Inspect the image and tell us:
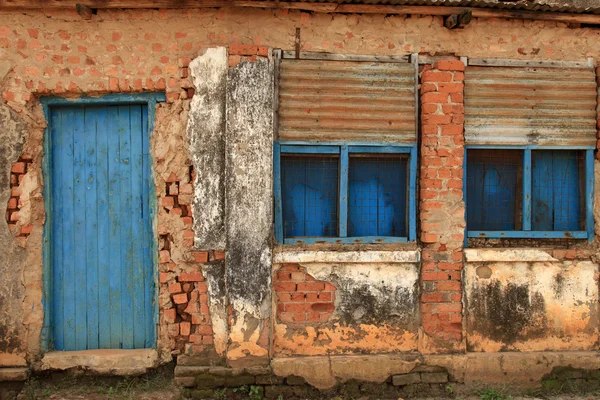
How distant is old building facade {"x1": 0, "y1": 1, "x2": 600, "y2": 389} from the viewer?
394 centimetres

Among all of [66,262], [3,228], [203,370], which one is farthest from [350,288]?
[3,228]

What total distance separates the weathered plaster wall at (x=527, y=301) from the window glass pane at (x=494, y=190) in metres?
0.33

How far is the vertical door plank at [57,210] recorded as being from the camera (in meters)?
4.11

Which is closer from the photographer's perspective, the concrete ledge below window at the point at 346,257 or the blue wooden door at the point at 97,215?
Result: the concrete ledge below window at the point at 346,257

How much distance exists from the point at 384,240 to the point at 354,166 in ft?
2.43

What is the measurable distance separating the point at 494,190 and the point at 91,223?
3808mm

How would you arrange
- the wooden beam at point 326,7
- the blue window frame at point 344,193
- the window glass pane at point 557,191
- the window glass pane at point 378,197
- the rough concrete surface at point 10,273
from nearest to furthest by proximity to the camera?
the wooden beam at point 326,7 → the rough concrete surface at point 10,273 → the blue window frame at point 344,193 → the window glass pane at point 378,197 → the window glass pane at point 557,191

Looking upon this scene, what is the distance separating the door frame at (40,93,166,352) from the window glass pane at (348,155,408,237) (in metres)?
1.82

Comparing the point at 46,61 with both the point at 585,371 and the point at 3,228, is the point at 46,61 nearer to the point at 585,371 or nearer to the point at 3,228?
the point at 3,228

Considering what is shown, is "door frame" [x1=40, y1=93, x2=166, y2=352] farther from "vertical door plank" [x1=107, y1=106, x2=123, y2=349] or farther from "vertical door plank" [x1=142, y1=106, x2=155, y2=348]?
"vertical door plank" [x1=107, y1=106, x2=123, y2=349]

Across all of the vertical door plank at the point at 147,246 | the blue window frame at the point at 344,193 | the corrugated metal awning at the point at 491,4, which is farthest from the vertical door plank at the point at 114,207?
the corrugated metal awning at the point at 491,4

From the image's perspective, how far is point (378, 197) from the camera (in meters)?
4.23

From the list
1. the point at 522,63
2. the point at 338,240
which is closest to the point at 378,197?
the point at 338,240

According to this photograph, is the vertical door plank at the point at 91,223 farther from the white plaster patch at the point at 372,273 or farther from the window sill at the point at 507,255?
the window sill at the point at 507,255
